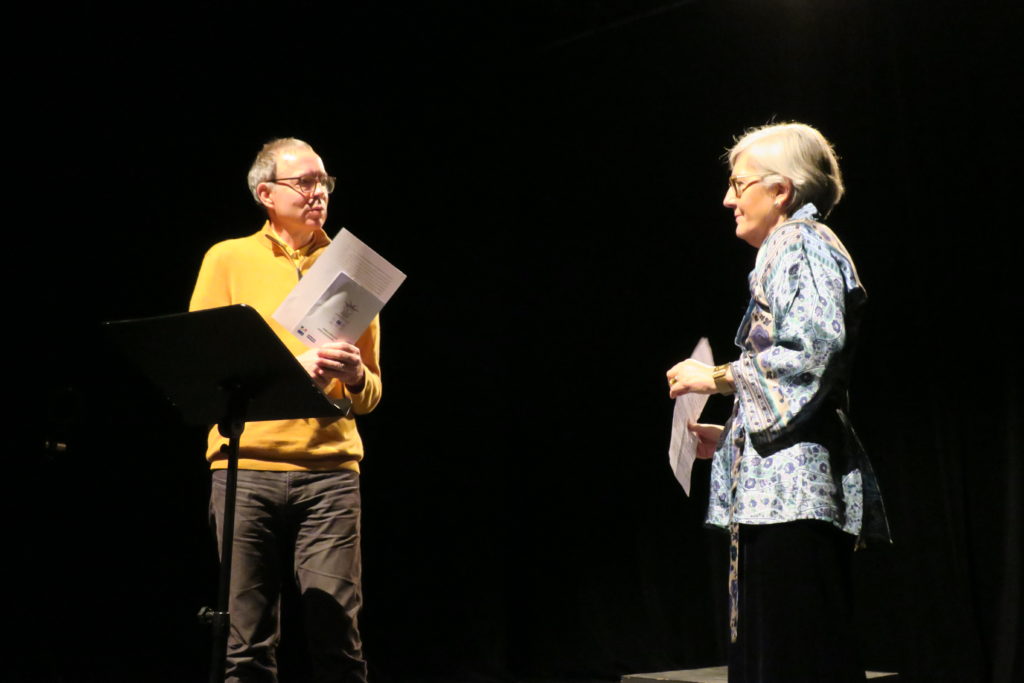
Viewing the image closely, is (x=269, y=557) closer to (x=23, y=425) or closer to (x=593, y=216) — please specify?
(x=23, y=425)

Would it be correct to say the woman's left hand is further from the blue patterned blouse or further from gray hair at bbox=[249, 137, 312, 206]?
gray hair at bbox=[249, 137, 312, 206]

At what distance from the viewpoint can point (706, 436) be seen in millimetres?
2125

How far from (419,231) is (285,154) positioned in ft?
6.23

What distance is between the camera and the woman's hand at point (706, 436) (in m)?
2.08

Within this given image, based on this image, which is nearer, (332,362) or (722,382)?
(722,382)

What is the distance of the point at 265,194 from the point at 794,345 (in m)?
1.46

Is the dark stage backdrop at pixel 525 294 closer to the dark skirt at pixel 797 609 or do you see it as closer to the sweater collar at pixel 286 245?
the sweater collar at pixel 286 245

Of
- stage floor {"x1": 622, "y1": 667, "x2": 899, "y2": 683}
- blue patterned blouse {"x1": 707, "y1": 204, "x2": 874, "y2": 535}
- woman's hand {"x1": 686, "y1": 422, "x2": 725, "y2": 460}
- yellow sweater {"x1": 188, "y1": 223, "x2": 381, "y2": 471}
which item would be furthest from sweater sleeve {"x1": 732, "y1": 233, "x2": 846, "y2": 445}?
stage floor {"x1": 622, "y1": 667, "x2": 899, "y2": 683}

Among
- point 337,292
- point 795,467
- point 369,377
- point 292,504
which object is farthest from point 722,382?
point 292,504

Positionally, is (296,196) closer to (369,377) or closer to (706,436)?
(369,377)

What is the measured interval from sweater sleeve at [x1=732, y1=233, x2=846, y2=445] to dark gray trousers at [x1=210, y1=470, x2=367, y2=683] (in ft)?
3.45

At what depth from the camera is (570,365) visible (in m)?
4.62

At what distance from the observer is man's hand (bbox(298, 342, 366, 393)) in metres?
2.20

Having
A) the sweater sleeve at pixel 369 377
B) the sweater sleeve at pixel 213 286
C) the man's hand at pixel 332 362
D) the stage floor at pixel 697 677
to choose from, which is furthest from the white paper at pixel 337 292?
the stage floor at pixel 697 677
